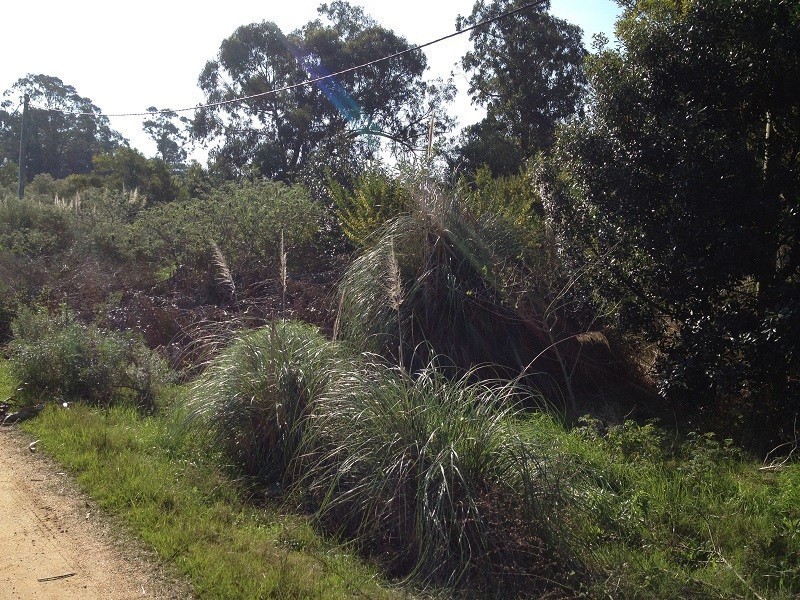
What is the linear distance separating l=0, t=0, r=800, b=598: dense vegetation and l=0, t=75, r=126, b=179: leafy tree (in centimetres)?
4421

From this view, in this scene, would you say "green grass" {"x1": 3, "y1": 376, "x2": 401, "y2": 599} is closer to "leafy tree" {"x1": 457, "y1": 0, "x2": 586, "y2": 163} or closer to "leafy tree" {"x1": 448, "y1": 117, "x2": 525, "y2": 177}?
"leafy tree" {"x1": 448, "y1": 117, "x2": 525, "y2": 177}

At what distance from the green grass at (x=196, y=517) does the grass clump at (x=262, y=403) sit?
0.33 m

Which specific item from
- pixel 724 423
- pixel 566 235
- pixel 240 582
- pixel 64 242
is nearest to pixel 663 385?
pixel 724 423

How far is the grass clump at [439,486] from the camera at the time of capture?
17.2ft

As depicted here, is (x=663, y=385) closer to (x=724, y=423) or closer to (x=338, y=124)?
(x=724, y=423)

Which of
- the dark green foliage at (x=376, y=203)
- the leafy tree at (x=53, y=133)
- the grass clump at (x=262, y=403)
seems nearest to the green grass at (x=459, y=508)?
the grass clump at (x=262, y=403)

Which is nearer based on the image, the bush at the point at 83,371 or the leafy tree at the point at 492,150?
the bush at the point at 83,371

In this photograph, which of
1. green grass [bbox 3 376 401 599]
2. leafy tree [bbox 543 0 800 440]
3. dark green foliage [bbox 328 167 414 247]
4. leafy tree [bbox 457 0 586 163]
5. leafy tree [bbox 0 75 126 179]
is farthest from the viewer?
leafy tree [bbox 0 75 126 179]

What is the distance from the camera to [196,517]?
606 centimetres

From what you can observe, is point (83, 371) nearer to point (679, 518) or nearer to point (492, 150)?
point (679, 518)

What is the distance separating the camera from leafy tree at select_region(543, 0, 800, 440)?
7.53 metres

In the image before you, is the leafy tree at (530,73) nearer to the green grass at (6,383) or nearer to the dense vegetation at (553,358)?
the dense vegetation at (553,358)

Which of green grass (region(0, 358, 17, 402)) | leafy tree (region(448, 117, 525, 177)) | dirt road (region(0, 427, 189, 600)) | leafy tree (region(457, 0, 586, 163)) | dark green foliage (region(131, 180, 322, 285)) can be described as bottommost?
dirt road (region(0, 427, 189, 600))

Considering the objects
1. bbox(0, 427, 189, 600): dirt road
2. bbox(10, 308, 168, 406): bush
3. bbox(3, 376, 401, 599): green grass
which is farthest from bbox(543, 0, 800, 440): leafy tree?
bbox(10, 308, 168, 406): bush
